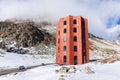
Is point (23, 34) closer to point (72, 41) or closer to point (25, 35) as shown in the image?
point (25, 35)

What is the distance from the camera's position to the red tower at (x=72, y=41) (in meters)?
63.5

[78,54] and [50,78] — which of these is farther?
[78,54]

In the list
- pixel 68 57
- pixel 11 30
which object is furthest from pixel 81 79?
pixel 11 30

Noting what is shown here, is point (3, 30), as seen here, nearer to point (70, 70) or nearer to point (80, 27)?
point (80, 27)

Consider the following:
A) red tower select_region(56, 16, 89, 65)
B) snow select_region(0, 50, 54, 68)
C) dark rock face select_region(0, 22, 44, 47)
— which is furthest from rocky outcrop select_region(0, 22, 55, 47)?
red tower select_region(56, 16, 89, 65)

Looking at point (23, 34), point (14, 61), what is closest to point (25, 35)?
point (23, 34)

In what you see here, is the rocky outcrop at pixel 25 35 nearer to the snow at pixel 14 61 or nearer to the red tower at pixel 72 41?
the snow at pixel 14 61

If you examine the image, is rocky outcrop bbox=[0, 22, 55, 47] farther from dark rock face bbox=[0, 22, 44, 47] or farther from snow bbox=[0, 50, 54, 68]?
snow bbox=[0, 50, 54, 68]

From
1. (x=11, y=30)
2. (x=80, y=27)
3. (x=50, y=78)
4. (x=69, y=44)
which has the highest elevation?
(x=11, y=30)

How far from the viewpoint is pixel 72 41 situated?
6406 cm

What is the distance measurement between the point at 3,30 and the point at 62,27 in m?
122

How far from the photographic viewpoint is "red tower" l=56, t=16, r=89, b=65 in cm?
6347

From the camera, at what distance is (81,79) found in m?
29.8

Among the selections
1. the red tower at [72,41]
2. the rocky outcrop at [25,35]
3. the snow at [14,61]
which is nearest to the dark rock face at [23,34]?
the rocky outcrop at [25,35]
